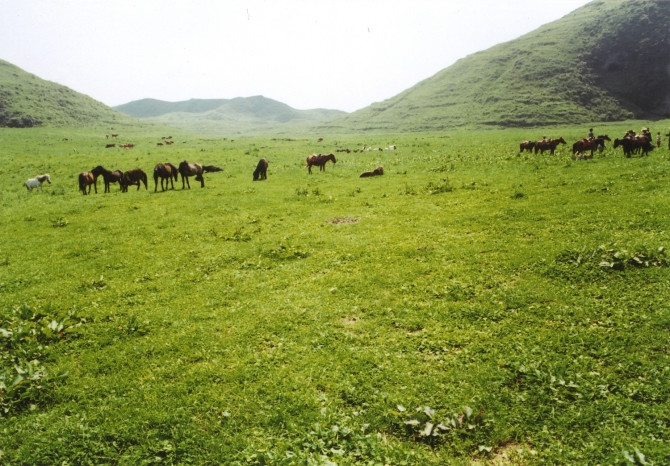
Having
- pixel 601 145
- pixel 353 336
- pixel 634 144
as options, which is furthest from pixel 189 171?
pixel 601 145

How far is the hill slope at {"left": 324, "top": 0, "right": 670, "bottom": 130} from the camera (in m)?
125

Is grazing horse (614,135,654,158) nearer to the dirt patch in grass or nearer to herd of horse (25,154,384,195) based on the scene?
herd of horse (25,154,384,195)

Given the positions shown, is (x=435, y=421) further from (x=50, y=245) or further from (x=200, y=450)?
(x=50, y=245)

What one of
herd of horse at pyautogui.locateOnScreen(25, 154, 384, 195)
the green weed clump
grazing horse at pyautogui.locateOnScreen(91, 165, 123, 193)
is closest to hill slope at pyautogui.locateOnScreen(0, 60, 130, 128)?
herd of horse at pyautogui.locateOnScreen(25, 154, 384, 195)

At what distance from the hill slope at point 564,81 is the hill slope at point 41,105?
99.8m

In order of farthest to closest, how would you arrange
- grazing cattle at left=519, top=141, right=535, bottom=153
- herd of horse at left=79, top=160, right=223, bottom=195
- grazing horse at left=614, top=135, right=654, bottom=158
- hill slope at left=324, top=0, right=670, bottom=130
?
1. hill slope at left=324, top=0, right=670, bottom=130
2. grazing cattle at left=519, top=141, right=535, bottom=153
3. herd of horse at left=79, top=160, right=223, bottom=195
4. grazing horse at left=614, top=135, right=654, bottom=158

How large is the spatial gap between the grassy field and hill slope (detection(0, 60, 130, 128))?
376 ft

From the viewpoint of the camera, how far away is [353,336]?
9031 millimetres

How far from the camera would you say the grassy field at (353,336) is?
624 cm

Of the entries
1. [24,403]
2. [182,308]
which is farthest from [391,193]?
[24,403]

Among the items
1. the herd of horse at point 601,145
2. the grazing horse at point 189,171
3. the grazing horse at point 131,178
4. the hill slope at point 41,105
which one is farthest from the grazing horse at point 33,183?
the hill slope at point 41,105

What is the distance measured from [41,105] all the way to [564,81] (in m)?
184

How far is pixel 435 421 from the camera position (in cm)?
645

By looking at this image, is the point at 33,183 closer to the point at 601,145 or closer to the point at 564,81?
the point at 601,145
